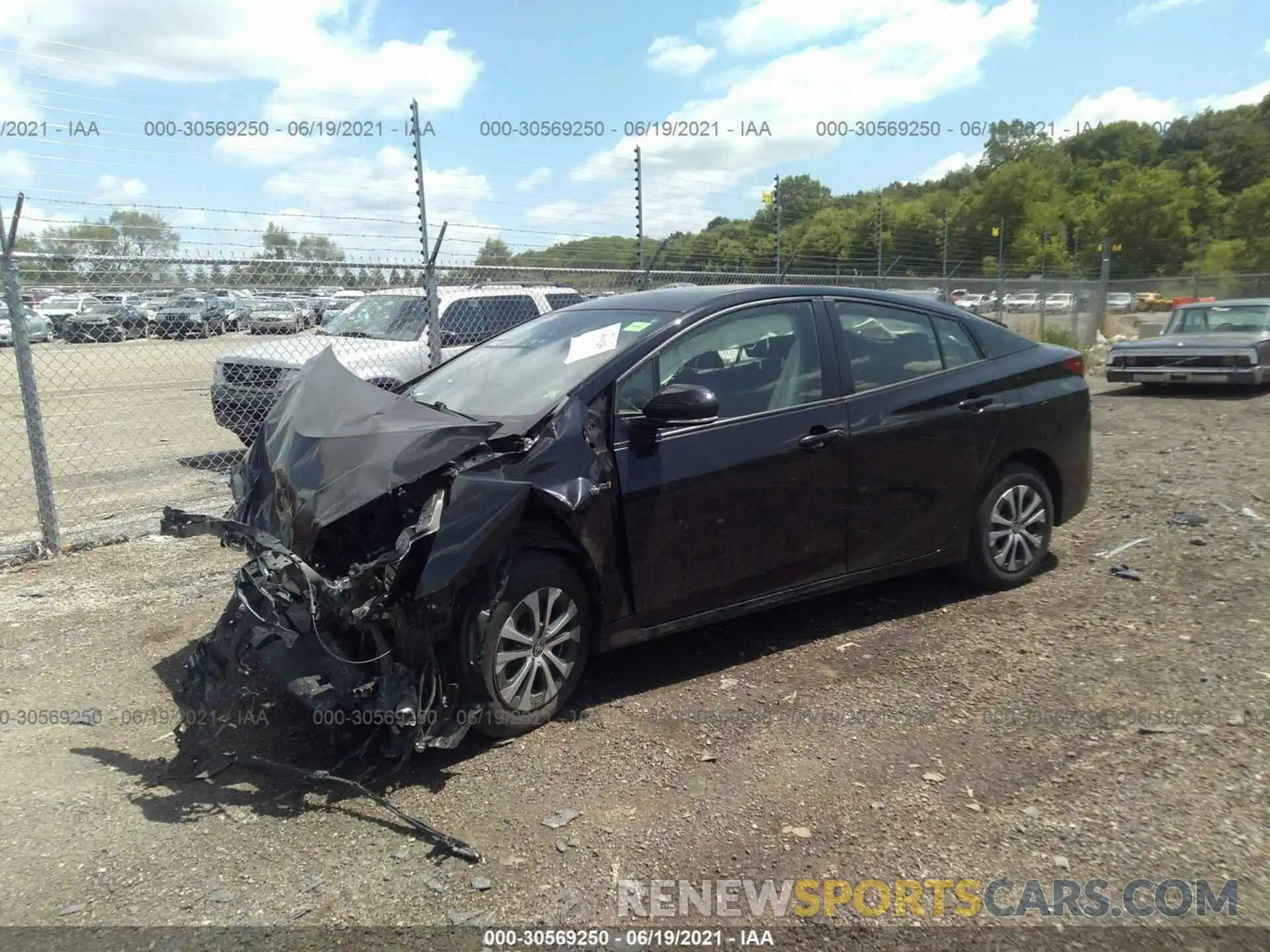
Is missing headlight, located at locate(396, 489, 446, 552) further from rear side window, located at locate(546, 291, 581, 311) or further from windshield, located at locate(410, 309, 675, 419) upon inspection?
rear side window, located at locate(546, 291, 581, 311)

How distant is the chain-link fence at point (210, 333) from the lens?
682 centimetres

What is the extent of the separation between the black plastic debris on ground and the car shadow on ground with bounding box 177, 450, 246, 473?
26.9 ft

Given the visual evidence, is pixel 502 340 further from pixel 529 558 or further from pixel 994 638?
pixel 994 638

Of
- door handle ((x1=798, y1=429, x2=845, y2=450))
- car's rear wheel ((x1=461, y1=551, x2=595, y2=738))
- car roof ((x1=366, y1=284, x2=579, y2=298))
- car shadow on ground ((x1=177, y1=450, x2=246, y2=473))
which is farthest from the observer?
car shadow on ground ((x1=177, y1=450, x2=246, y2=473))

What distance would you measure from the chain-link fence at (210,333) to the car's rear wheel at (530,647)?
4.13 metres

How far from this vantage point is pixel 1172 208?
51812 mm

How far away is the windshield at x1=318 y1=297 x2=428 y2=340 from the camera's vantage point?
914 cm

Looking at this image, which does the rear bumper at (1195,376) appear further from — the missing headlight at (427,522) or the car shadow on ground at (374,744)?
the missing headlight at (427,522)

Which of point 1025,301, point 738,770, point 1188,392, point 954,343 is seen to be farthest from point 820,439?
point 1025,301

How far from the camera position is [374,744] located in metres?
3.73

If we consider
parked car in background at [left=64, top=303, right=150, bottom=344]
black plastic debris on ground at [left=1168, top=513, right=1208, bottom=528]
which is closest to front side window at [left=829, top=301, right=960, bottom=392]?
black plastic debris on ground at [left=1168, top=513, right=1208, bottom=528]

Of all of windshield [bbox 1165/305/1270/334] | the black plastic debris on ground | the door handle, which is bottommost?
the black plastic debris on ground

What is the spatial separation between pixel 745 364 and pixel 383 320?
5.97 meters

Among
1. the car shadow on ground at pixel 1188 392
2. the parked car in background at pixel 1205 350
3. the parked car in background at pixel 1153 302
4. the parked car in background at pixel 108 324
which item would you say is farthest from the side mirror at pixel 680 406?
the parked car in background at pixel 1153 302
